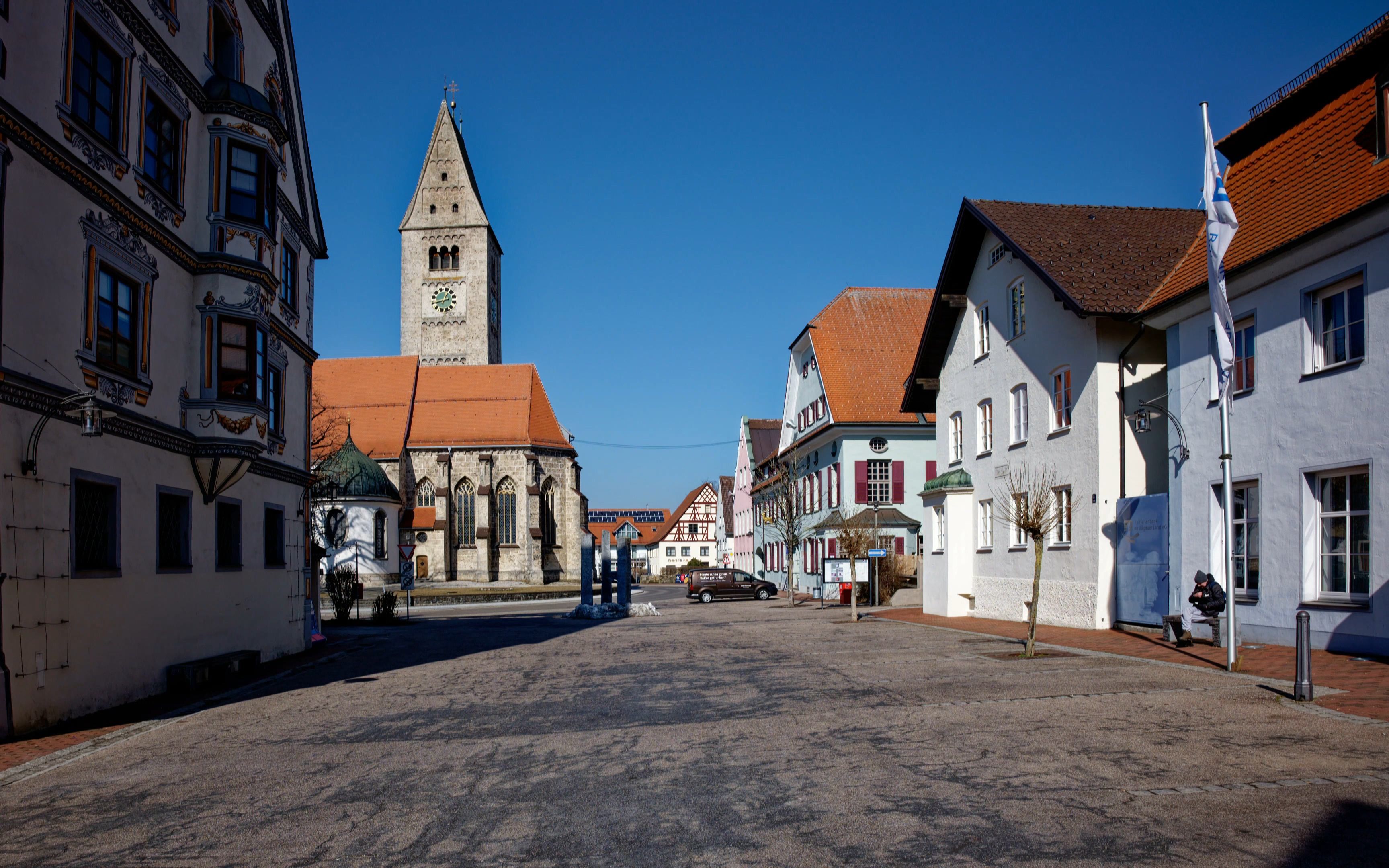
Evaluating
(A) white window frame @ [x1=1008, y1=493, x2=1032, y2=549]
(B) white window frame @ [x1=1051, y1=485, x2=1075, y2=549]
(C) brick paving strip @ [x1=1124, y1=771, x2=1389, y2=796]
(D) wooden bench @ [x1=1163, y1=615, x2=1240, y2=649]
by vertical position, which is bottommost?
(D) wooden bench @ [x1=1163, y1=615, x2=1240, y2=649]

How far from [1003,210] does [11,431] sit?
19.8 metres

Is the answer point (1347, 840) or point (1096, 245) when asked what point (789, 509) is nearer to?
point (1096, 245)

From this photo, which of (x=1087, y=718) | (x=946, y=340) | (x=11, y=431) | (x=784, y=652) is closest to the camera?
(x=1087, y=718)

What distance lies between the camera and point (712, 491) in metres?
115

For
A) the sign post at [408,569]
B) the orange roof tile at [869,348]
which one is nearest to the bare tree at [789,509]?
the orange roof tile at [869,348]

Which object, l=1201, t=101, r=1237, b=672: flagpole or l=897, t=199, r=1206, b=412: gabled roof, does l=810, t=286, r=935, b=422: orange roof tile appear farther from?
l=1201, t=101, r=1237, b=672: flagpole

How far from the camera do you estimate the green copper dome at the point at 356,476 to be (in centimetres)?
5781

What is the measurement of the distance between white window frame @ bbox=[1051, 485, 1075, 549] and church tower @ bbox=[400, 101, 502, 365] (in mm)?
62810

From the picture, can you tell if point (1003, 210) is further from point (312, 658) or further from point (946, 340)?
point (312, 658)

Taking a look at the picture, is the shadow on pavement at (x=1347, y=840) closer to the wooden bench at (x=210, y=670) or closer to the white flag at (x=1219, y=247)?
the white flag at (x=1219, y=247)

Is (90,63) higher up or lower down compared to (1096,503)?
higher up

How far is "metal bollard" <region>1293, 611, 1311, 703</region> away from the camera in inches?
397

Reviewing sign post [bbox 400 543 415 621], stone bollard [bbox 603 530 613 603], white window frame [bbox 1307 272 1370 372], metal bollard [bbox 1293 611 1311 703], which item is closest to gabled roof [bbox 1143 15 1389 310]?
white window frame [bbox 1307 272 1370 372]

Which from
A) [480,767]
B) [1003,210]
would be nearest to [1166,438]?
[1003,210]
